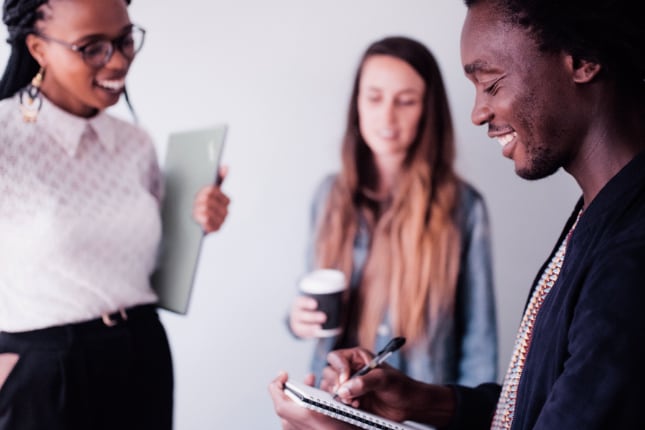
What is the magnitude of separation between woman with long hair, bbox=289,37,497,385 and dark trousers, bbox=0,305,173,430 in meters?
0.32

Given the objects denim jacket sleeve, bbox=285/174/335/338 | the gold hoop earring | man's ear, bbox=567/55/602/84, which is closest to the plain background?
denim jacket sleeve, bbox=285/174/335/338

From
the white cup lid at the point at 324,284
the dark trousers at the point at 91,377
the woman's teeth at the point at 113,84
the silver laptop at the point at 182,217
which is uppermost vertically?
the woman's teeth at the point at 113,84

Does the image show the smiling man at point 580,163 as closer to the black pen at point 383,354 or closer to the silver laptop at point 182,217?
the black pen at point 383,354

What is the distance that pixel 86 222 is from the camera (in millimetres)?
983

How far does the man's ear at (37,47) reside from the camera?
3.05 feet

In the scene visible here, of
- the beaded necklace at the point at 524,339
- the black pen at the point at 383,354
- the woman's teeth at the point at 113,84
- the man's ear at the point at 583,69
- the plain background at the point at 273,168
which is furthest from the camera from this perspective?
the plain background at the point at 273,168

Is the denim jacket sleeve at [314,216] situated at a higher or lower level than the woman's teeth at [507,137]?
lower

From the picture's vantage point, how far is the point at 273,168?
133 centimetres

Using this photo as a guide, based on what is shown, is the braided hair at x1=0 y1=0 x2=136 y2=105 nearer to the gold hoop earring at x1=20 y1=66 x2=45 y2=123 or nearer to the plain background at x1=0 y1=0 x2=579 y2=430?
the gold hoop earring at x1=20 y1=66 x2=45 y2=123

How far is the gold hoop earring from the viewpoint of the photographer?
3.07ft

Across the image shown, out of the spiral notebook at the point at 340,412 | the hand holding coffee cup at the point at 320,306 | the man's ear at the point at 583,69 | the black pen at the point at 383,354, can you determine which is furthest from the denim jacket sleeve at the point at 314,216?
the man's ear at the point at 583,69

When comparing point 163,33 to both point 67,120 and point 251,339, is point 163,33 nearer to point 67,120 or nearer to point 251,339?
point 67,120

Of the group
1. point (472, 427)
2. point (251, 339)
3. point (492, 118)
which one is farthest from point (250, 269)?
point (492, 118)

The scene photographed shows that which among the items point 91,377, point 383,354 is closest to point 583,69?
point 383,354
